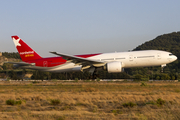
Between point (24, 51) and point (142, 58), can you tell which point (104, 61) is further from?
point (24, 51)

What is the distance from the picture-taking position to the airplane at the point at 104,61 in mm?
31808

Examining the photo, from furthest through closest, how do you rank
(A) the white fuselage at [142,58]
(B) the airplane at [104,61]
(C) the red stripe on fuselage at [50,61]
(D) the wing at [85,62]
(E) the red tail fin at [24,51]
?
(E) the red tail fin at [24,51] → (C) the red stripe on fuselage at [50,61] → (A) the white fuselage at [142,58] → (B) the airplane at [104,61] → (D) the wing at [85,62]

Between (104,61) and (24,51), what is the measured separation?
12.9 meters

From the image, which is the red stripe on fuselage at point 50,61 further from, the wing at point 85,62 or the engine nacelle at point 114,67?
the engine nacelle at point 114,67

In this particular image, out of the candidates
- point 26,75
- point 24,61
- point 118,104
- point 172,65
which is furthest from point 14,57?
point 118,104

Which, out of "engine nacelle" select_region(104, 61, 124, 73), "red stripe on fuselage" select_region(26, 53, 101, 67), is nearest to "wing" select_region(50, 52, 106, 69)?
"engine nacelle" select_region(104, 61, 124, 73)

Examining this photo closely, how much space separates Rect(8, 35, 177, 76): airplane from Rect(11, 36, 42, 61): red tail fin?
0.94 m

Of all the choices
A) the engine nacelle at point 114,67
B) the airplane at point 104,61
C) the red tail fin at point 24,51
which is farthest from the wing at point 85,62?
the red tail fin at point 24,51

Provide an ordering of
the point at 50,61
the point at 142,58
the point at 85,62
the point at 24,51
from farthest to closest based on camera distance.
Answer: the point at 24,51 → the point at 50,61 → the point at 85,62 → the point at 142,58

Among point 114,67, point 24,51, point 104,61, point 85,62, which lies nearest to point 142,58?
point 114,67

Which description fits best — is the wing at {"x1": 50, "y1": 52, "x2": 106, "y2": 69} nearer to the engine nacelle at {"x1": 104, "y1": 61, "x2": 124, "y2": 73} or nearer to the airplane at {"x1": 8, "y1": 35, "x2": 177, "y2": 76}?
the airplane at {"x1": 8, "y1": 35, "x2": 177, "y2": 76}

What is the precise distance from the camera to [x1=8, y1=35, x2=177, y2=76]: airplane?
3181cm

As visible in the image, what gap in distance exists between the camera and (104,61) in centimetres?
3331

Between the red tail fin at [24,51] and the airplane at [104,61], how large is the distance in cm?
94
